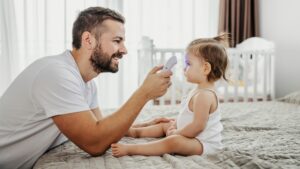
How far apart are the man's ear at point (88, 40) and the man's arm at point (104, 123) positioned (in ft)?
0.83

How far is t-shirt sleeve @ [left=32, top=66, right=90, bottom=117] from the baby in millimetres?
189

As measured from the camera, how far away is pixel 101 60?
4.07ft

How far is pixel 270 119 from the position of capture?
5.97ft

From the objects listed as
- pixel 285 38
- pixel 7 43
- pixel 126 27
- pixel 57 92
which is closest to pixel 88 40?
pixel 57 92

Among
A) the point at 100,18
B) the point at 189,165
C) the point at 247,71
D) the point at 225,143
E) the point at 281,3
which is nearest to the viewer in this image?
the point at 189,165

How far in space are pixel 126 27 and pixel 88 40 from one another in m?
2.42

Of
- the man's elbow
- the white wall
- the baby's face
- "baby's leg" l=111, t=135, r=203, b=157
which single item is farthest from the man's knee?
the white wall

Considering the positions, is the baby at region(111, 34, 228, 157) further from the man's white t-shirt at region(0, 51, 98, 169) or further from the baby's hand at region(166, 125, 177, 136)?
the man's white t-shirt at region(0, 51, 98, 169)

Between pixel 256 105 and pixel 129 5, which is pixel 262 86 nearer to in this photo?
pixel 256 105

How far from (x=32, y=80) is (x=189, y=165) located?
0.56 m

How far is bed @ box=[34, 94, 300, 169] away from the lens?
987 millimetres

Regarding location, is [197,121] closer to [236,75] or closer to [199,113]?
[199,113]

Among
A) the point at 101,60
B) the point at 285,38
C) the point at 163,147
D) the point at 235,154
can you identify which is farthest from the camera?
the point at 285,38

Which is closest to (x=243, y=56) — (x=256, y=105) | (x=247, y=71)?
(x=247, y=71)
